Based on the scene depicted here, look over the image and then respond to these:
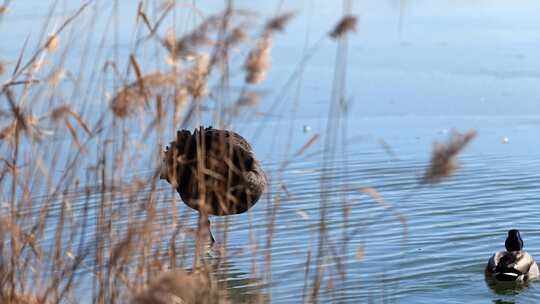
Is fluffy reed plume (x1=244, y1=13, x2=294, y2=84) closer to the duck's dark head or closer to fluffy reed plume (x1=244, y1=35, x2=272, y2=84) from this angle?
fluffy reed plume (x1=244, y1=35, x2=272, y2=84)

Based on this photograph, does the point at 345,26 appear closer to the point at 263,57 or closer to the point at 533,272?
the point at 263,57

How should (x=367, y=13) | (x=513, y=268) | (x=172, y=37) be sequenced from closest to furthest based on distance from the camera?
1. (x=172, y=37)
2. (x=513, y=268)
3. (x=367, y=13)

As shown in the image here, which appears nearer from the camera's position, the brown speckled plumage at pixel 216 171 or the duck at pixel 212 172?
the duck at pixel 212 172

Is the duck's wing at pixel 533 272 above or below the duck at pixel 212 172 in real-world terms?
below

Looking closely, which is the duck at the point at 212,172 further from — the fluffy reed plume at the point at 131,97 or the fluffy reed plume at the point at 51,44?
the fluffy reed plume at the point at 51,44

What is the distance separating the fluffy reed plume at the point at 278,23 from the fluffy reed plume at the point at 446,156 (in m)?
0.62

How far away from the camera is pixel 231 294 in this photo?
4539mm

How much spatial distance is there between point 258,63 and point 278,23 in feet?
0.41

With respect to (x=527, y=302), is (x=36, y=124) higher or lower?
higher

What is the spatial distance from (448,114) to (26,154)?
6094 millimetres

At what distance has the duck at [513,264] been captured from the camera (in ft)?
16.0

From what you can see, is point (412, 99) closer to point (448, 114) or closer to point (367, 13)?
point (448, 114)

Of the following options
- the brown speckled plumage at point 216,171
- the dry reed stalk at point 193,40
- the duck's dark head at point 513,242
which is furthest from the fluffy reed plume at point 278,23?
the duck's dark head at point 513,242


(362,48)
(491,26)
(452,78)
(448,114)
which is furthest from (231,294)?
(491,26)
